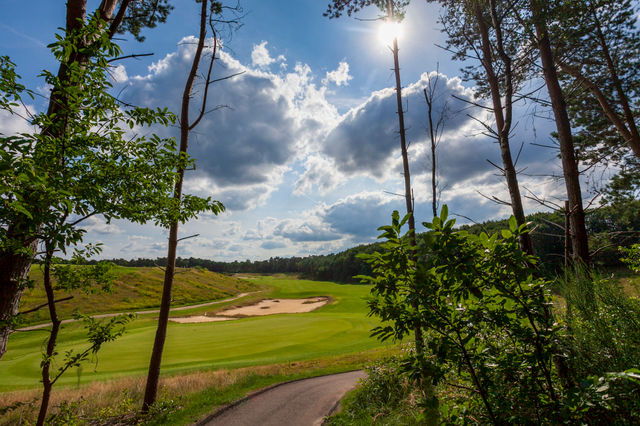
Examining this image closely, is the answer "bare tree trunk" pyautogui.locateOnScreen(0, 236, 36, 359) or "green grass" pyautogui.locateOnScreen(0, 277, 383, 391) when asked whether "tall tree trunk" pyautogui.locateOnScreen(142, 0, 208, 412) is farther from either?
"green grass" pyautogui.locateOnScreen(0, 277, 383, 391)

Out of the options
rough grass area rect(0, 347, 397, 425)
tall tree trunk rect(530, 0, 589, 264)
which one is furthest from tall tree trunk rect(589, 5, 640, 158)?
rough grass area rect(0, 347, 397, 425)

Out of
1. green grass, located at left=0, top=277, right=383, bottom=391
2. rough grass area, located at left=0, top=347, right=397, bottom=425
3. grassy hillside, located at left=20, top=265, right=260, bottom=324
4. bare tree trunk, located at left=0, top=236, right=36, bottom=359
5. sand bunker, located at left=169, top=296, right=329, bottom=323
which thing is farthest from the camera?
sand bunker, located at left=169, top=296, right=329, bottom=323

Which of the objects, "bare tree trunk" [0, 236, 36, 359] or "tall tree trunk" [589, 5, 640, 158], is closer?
"bare tree trunk" [0, 236, 36, 359]

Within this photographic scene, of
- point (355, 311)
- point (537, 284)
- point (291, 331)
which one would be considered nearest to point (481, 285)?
point (537, 284)

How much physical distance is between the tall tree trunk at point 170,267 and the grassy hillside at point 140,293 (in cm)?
1781

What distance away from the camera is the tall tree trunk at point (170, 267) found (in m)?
6.91

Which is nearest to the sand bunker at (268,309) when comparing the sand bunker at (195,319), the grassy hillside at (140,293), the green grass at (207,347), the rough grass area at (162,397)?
the sand bunker at (195,319)

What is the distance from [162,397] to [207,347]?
30.0 ft

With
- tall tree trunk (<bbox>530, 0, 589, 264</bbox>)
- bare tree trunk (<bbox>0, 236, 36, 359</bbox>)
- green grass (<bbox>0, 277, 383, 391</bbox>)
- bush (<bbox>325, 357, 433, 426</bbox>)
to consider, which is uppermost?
tall tree trunk (<bbox>530, 0, 589, 264</bbox>)

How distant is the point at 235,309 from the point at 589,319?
35091 mm

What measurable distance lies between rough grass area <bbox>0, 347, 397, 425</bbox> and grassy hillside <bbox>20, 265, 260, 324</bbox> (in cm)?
1517

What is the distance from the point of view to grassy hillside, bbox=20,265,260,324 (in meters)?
26.9

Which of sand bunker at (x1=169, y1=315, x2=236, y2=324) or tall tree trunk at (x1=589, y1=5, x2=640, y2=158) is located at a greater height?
tall tree trunk at (x1=589, y1=5, x2=640, y2=158)

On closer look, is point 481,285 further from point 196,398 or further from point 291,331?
point 291,331
